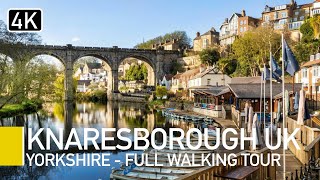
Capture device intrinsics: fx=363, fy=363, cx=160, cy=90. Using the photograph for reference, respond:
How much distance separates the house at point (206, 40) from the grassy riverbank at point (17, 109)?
196 ft

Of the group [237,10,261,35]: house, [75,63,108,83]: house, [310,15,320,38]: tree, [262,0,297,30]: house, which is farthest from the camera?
[75,63,108,83]: house

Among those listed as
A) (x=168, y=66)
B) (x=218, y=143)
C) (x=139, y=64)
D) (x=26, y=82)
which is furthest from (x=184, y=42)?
(x=218, y=143)

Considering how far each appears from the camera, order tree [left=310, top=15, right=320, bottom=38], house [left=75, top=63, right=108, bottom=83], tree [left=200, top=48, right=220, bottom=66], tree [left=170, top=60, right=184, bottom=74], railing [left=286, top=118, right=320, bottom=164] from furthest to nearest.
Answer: house [left=75, top=63, right=108, bottom=83], tree [left=170, top=60, right=184, bottom=74], tree [left=200, top=48, right=220, bottom=66], tree [left=310, top=15, right=320, bottom=38], railing [left=286, top=118, right=320, bottom=164]

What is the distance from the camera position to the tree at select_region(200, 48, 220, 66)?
85.9 metres

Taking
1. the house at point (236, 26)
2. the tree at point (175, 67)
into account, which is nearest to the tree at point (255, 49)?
the house at point (236, 26)

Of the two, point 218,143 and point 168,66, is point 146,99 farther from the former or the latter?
point 218,143

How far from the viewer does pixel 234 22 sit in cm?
9319

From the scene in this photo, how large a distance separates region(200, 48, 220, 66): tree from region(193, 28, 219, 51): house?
51.5ft

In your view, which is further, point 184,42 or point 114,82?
point 184,42

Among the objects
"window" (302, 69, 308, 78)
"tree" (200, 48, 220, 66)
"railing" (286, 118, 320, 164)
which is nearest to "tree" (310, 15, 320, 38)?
"window" (302, 69, 308, 78)

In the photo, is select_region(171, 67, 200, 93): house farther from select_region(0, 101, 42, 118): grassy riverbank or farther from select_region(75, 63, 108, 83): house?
select_region(75, 63, 108, 83): house

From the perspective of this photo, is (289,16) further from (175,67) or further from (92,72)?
(92,72)

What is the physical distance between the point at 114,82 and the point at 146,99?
1936 centimetres

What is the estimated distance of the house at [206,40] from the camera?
106 metres
